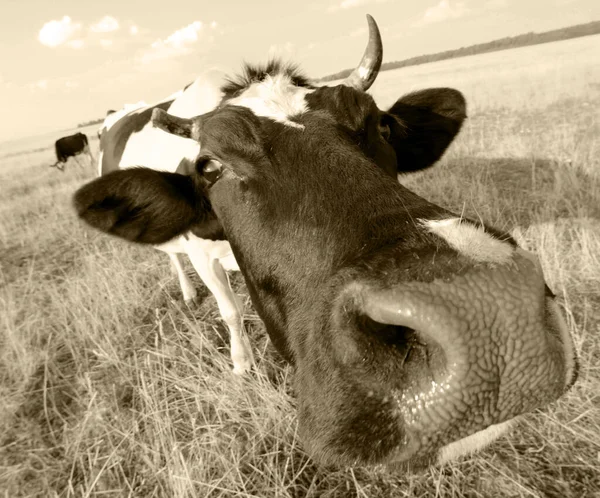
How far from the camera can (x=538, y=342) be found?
1.33 m

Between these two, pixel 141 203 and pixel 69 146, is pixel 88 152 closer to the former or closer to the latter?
pixel 69 146

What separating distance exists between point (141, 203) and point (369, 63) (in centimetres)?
188

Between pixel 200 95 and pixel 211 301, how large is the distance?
2441 millimetres

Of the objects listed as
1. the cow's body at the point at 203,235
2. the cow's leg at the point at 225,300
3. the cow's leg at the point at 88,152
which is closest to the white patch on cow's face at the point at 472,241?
the cow's body at the point at 203,235

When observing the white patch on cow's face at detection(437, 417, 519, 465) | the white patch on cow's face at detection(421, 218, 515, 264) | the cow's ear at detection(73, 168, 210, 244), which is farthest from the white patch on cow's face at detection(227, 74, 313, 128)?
the white patch on cow's face at detection(437, 417, 519, 465)

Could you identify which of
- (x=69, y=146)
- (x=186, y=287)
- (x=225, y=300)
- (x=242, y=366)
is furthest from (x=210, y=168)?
(x=69, y=146)

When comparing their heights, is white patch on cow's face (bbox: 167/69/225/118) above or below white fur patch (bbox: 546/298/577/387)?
above

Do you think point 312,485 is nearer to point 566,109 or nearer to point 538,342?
point 538,342

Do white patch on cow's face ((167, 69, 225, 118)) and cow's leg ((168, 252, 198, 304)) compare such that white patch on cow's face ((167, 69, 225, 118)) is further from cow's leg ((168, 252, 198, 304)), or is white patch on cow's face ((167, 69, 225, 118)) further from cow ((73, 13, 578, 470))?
cow's leg ((168, 252, 198, 304))

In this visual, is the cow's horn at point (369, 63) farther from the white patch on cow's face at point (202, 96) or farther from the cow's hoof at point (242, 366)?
the cow's hoof at point (242, 366)

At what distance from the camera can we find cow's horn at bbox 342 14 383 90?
307cm

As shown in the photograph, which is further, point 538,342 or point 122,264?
point 122,264

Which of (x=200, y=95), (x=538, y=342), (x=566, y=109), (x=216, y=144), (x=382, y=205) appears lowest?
Result: (x=566, y=109)

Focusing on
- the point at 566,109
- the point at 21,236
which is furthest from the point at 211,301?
the point at 566,109
